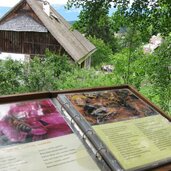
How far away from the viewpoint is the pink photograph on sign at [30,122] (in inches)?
36.5

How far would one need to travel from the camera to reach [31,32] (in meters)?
8.87

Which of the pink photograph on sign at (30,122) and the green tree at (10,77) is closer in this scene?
the pink photograph on sign at (30,122)

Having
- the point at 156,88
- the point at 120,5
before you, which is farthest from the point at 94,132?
the point at 156,88

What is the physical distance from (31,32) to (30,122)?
26.9 ft

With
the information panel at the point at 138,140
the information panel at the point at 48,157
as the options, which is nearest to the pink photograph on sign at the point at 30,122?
the information panel at the point at 48,157

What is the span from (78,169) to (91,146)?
0.12 metres

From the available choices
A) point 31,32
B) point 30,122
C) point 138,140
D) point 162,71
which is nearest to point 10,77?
point 162,71

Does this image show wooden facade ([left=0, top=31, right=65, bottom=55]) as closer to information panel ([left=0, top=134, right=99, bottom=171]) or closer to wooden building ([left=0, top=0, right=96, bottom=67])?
wooden building ([left=0, top=0, right=96, bottom=67])

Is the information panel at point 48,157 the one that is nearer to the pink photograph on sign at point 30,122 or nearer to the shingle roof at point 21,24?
the pink photograph on sign at point 30,122

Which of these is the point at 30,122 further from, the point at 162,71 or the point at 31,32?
the point at 31,32

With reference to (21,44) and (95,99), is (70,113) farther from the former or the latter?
(21,44)

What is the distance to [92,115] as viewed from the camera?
1087 millimetres

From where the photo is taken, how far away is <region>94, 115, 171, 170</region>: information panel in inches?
36.0

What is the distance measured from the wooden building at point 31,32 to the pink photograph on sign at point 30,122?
7091 mm
